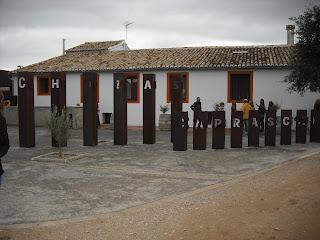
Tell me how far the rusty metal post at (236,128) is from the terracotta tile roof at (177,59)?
7.27 m

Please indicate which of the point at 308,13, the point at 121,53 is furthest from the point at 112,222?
the point at 121,53

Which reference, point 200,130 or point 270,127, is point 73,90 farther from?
point 270,127

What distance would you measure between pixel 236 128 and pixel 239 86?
25.5 ft

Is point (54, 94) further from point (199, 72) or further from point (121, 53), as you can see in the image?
Answer: point (121, 53)

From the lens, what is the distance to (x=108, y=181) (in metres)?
9.20

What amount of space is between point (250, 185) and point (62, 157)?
6097 millimetres

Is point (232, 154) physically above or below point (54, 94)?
below

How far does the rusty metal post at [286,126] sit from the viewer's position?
14.7 m

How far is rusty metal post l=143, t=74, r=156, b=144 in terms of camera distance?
15.3m

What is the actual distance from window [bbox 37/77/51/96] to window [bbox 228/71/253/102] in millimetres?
11008

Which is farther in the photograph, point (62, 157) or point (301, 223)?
point (62, 157)

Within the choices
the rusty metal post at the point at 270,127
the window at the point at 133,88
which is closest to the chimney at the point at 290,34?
the window at the point at 133,88

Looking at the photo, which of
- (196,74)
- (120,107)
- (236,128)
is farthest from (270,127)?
(196,74)

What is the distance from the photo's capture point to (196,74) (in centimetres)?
2212
